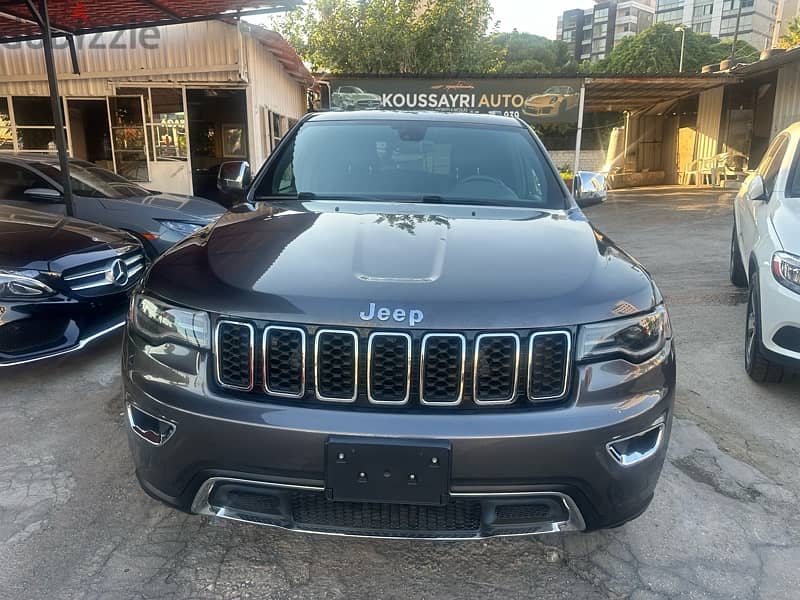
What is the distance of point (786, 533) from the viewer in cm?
247

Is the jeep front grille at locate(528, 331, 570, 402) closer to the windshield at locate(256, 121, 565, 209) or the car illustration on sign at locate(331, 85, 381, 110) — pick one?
the windshield at locate(256, 121, 565, 209)

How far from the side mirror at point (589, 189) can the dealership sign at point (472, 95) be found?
1228 cm

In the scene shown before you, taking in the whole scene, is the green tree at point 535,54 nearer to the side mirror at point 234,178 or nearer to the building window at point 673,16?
the side mirror at point 234,178

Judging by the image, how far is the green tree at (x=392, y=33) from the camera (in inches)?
880

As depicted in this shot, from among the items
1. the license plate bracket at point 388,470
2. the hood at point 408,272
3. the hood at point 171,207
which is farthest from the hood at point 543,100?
the license plate bracket at point 388,470

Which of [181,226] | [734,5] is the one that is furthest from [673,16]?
[181,226]

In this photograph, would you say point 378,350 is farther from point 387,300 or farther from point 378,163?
point 378,163

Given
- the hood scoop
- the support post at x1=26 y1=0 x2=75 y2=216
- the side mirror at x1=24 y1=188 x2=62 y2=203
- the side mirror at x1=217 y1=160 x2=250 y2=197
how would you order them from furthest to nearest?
1. the side mirror at x1=24 y1=188 x2=62 y2=203
2. the support post at x1=26 y1=0 x2=75 y2=216
3. the side mirror at x1=217 y1=160 x2=250 y2=197
4. the hood scoop

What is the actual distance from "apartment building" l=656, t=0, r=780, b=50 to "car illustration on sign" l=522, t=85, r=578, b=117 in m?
75.3

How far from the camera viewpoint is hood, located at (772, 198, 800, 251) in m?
3.53

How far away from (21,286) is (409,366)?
2958 mm

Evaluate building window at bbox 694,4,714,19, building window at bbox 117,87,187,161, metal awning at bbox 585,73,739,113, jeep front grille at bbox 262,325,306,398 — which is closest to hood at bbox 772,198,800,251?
jeep front grille at bbox 262,325,306,398

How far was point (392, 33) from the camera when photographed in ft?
72.9

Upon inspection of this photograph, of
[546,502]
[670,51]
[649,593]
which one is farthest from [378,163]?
[670,51]
